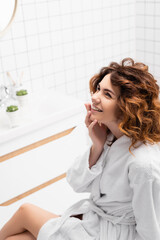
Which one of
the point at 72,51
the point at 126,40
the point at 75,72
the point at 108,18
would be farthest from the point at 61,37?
the point at 126,40

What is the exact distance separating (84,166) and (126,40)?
1.67 meters

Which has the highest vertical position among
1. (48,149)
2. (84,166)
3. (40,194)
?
(84,166)

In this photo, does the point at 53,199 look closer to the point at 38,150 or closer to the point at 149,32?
the point at 38,150

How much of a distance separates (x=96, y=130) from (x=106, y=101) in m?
0.21

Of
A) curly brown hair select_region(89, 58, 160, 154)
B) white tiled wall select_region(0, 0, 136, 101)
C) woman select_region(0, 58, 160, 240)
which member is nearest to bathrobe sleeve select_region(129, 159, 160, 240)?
woman select_region(0, 58, 160, 240)

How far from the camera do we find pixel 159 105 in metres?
1.18

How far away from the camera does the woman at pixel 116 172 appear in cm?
115

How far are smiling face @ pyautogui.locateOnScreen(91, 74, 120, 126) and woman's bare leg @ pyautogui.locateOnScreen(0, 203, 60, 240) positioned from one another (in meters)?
0.48

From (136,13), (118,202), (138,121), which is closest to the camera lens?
(138,121)

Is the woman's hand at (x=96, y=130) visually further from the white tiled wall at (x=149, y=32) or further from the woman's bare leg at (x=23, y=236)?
the white tiled wall at (x=149, y=32)

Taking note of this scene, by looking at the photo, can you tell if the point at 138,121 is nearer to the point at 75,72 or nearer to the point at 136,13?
the point at 75,72

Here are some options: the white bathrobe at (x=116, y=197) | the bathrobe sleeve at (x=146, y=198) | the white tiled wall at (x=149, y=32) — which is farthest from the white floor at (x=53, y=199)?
the white tiled wall at (x=149, y=32)

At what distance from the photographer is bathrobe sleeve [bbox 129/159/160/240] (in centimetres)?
112

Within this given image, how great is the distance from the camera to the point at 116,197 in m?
1.26
